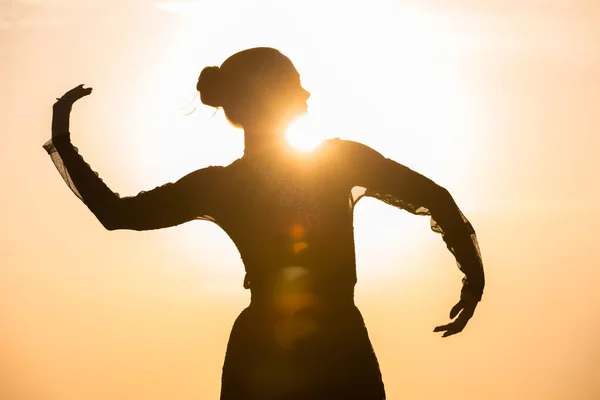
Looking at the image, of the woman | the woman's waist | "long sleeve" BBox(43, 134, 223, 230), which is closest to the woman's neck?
the woman

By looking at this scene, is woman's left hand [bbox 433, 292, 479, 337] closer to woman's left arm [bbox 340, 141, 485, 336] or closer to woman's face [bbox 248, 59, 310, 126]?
woman's left arm [bbox 340, 141, 485, 336]

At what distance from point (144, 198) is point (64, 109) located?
45cm

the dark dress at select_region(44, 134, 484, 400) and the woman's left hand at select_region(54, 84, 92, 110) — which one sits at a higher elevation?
the woman's left hand at select_region(54, 84, 92, 110)

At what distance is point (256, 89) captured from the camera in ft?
12.2

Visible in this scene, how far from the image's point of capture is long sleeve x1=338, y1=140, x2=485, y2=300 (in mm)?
3734

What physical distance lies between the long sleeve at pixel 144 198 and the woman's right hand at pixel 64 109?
0.03 metres

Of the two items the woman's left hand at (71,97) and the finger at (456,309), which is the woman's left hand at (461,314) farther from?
the woman's left hand at (71,97)

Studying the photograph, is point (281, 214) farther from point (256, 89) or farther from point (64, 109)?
point (64, 109)

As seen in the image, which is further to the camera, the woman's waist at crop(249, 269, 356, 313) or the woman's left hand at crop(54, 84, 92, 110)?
the woman's left hand at crop(54, 84, 92, 110)

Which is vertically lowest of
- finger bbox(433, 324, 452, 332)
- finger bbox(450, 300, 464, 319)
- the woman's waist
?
finger bbox(433, 324, 452, 332)

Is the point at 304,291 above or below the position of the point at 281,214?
below

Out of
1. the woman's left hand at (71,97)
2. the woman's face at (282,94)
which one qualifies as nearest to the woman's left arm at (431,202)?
the woman's face at (282,94)

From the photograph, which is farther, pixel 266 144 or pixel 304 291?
pixel 266 144

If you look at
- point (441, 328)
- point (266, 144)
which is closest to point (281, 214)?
point (266, 144)
